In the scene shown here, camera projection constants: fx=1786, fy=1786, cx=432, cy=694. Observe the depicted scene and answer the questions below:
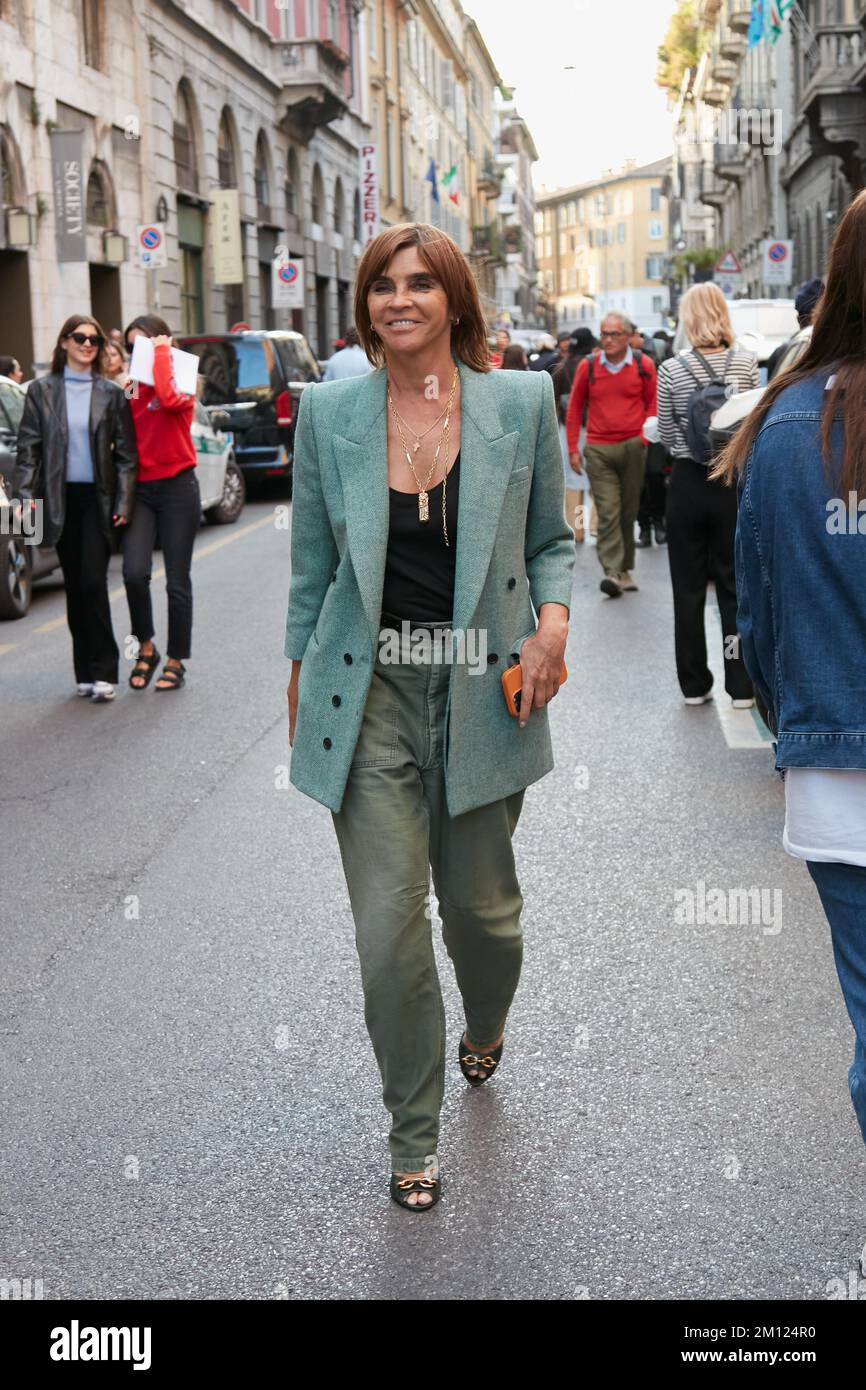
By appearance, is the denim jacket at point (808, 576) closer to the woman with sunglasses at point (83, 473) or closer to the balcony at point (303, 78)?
the woman with sunglasses at point (83, 473)

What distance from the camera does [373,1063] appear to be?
434 centimetres

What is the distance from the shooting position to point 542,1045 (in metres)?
4.45

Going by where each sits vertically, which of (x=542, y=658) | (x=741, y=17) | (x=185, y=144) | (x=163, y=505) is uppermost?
(x=741, y=17)

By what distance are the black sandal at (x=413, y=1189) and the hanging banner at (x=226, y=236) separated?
31.9 meters

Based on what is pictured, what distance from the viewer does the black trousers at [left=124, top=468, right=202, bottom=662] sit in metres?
9.52

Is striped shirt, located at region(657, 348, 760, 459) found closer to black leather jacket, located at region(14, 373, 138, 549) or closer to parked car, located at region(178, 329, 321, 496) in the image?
black leather jacket, located at region(14, 373, 138, 549)

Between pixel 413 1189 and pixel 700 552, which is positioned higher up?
pixel 700 552

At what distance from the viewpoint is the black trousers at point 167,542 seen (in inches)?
375

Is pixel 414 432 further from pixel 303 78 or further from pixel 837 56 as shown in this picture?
pixel 303 78

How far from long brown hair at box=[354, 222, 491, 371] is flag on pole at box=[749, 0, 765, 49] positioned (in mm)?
30754

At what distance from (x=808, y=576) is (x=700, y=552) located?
5.70 meters

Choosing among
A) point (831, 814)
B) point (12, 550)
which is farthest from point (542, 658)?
point (12, 550)

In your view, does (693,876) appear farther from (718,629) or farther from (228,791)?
(718,629)
